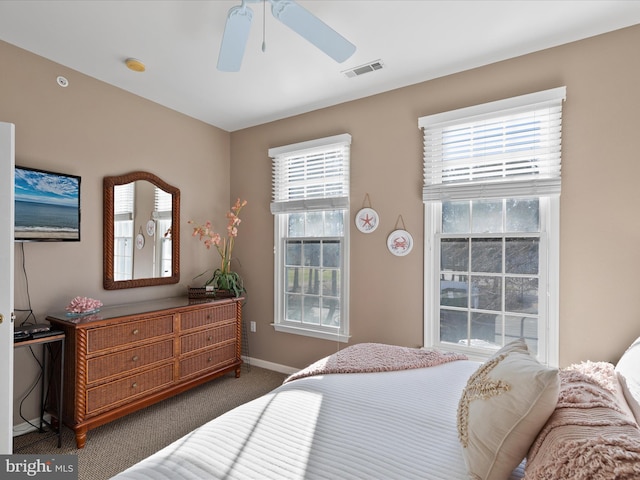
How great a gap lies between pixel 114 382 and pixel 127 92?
2.52 metres

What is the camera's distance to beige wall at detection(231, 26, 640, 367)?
7.14 feet

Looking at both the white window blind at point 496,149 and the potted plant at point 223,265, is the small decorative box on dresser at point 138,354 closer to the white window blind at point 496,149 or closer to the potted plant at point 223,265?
the potted plant at point 223,265

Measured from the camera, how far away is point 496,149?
102 inches

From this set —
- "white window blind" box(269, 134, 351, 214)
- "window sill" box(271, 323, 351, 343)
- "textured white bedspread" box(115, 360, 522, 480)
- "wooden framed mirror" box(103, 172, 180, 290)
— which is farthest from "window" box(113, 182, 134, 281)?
"textured white bedspread" box(115, 360, 522, 480)

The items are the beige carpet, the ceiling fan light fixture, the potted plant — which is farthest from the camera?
the potted plant

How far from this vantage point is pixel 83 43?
7.81ft

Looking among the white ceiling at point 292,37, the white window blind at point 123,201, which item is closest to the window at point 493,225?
the white ceiling at point 292,37

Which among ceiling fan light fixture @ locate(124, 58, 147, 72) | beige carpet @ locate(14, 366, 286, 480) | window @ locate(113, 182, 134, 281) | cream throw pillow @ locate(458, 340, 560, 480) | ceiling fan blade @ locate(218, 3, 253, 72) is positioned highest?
ceiling fan light fixture @ locate(124, 58, 147, 72)

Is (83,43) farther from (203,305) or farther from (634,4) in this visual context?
(634,4)

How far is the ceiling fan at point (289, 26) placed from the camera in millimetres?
1619

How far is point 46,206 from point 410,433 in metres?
2.86

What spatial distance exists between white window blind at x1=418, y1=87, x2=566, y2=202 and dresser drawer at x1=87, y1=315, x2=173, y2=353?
7.97 ft

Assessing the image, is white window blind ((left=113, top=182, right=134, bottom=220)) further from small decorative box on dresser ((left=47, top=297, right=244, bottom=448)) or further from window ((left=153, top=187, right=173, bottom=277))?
small decorative box on dresser ((left=47, top=297, right=244, bottom=448))

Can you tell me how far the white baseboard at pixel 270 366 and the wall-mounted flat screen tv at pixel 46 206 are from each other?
2177mm
